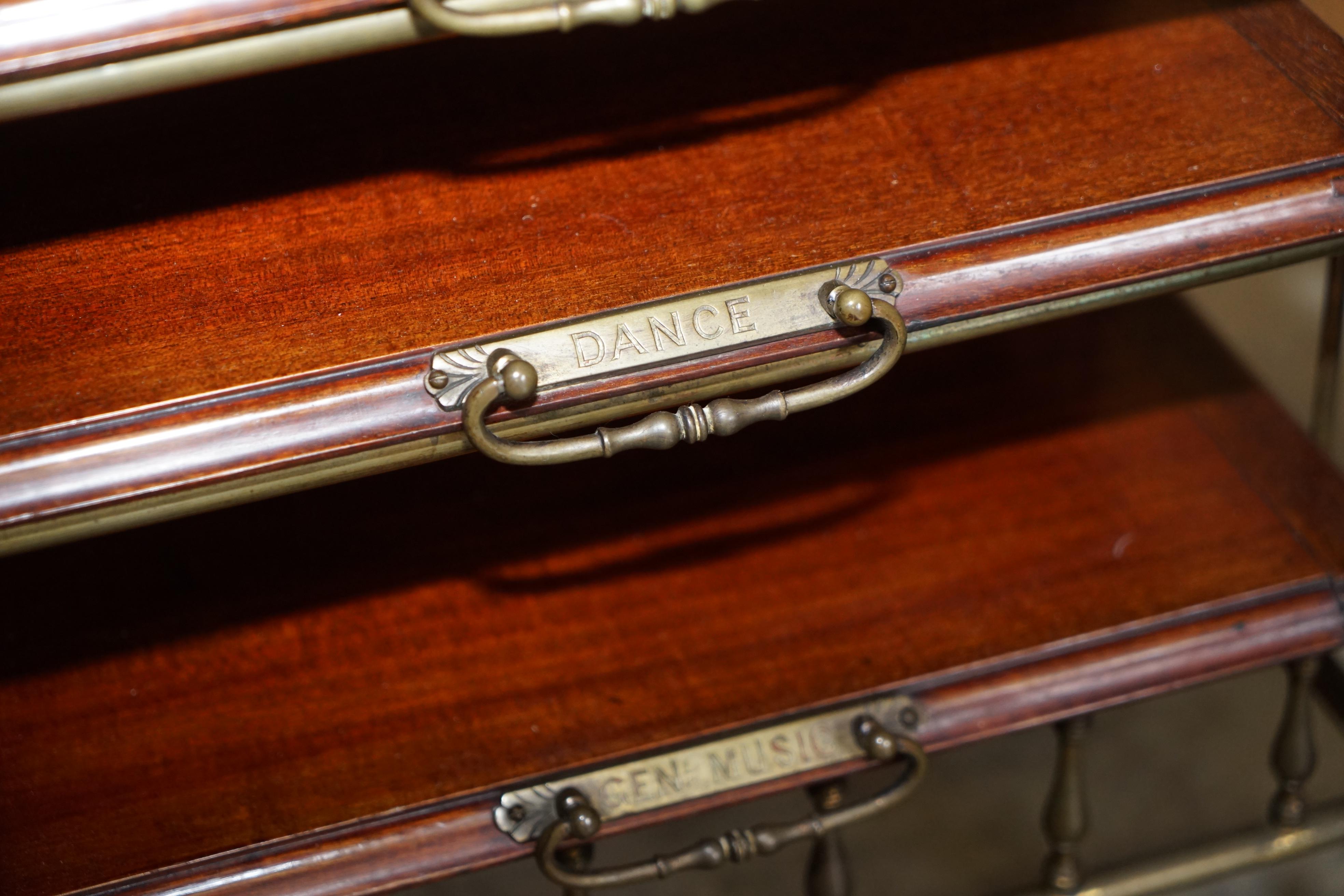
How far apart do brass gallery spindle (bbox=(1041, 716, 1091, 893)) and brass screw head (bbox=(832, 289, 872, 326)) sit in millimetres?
381

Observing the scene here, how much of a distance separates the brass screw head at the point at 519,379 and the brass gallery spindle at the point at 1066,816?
0.46 meters


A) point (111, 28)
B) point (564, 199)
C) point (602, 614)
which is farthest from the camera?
point (602, 614)

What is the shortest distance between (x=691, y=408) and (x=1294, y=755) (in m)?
0.56

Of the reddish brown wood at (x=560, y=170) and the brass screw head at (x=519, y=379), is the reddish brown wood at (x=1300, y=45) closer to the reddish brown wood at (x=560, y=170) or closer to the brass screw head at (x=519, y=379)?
the reddish brown wood at (x=560, y=170)

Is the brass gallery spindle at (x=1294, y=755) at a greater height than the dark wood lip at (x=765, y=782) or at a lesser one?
lesser

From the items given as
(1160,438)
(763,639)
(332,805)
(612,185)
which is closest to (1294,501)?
(1160,438)

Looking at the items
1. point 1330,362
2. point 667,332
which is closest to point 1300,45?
point 1330,362

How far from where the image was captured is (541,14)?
0.51m

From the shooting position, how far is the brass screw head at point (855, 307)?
0.55 m

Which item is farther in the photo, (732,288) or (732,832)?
(732,832)

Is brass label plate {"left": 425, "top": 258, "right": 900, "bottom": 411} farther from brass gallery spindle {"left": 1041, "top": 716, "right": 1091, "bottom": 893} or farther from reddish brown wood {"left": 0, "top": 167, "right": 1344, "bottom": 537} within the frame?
brass gallery spindle {"left": 1041, "top": 716, "right": 1091, "bottom": 893}

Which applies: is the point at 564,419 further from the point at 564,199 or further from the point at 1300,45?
the point at 1300,45

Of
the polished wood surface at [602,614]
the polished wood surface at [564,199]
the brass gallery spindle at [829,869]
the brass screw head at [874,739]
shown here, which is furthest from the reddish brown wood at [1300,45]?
the brass gallery spindle at [829,869]

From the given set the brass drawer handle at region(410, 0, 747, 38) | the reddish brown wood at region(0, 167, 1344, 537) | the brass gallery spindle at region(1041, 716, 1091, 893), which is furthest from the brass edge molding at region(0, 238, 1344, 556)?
the brass gallery spindle at region(1041, 716, 1091, 893)
